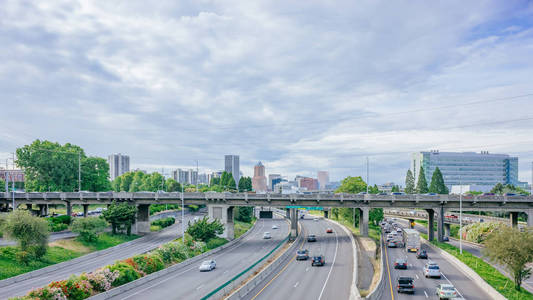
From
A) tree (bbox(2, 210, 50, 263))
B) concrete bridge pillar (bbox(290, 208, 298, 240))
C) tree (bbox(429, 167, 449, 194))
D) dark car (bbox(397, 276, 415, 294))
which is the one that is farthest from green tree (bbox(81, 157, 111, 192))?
tree (bbox(429, 167, 449, 194))

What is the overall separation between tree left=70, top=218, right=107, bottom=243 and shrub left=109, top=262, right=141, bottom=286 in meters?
25.0

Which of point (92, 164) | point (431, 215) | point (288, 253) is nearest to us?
point (288, 253)

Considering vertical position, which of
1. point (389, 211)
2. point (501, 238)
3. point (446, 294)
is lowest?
point (389, 211)

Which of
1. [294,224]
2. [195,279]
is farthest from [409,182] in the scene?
[195,279]

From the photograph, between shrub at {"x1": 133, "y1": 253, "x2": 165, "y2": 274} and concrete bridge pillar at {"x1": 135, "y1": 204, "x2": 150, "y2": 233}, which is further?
concrete bridge pillar at {"x1": 135, "y1": 204, "x2": 150, "y2": 233}

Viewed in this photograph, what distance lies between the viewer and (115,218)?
74.5 m

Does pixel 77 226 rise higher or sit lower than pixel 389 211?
higher

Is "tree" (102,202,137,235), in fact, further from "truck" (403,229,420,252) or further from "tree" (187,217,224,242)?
"truck" (403,229,420,252)

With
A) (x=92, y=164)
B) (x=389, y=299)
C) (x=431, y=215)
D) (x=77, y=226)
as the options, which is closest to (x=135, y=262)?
(x=77, y=226)

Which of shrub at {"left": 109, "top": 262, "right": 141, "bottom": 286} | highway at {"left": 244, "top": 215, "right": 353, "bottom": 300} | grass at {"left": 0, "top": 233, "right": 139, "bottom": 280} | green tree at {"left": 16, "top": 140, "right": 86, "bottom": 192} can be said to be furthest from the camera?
green tree at {"left": 16, "top": 140, "right": 86, "bottom": 192}

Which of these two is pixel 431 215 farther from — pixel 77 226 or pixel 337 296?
pixel 77 226

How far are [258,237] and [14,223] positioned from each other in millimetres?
53618

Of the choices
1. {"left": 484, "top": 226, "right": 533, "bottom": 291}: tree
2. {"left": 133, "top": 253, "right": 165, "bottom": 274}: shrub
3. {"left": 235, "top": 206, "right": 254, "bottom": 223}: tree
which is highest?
{"left": 484, "top": 226, "right": 533, "bottom": 291}: tree

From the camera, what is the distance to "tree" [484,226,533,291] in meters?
41.4
